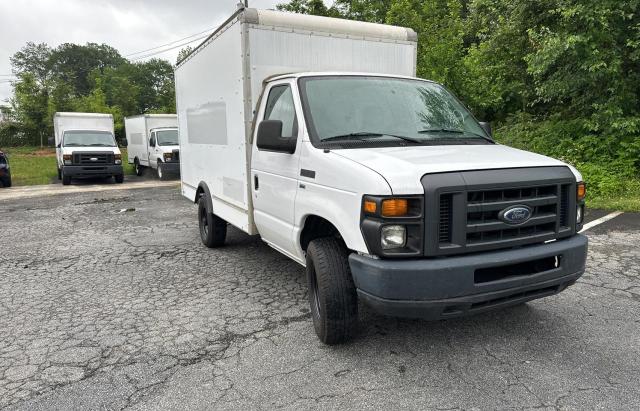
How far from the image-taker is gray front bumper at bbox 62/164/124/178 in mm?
16673

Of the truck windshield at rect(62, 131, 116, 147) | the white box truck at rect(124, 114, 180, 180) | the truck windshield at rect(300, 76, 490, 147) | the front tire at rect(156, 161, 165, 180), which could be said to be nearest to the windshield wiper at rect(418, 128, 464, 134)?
the truck windshield at rect(300, 76, 490, 147)

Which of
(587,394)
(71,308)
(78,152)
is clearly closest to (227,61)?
(71,308)

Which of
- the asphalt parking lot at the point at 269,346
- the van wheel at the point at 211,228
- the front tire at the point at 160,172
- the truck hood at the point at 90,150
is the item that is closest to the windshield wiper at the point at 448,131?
the asphalt parking lot at the point at 269,346

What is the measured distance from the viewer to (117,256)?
6.82 meters

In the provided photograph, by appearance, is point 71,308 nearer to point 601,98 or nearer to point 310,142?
point 310,142

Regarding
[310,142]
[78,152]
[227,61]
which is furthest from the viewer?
[78,152]

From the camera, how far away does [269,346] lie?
12.7ft

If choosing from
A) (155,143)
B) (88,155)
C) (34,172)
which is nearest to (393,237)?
(88,155)

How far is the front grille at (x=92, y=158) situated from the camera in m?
16.9

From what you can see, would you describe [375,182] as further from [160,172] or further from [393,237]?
[160,172]

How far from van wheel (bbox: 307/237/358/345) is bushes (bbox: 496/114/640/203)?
8.29m

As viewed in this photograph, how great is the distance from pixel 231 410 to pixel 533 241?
2.29 metres

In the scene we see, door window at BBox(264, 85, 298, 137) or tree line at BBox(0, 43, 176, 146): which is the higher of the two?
tree line at BBox(0, 43, 176, 146)

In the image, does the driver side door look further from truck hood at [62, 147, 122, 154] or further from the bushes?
truck hood at [62, 147, 122, 154]
